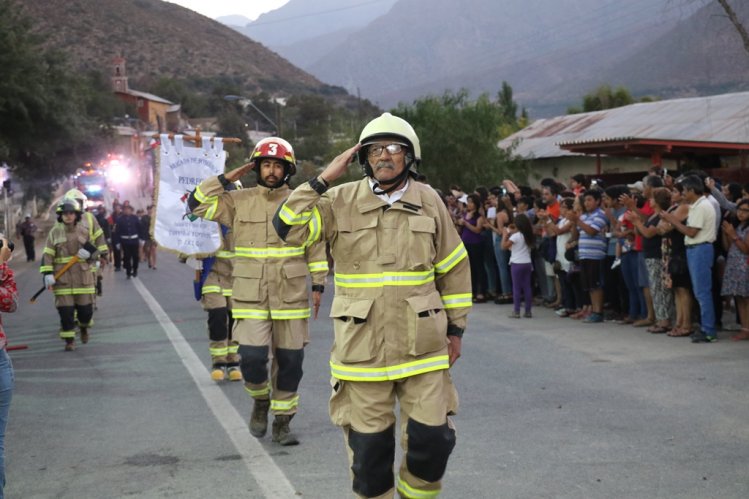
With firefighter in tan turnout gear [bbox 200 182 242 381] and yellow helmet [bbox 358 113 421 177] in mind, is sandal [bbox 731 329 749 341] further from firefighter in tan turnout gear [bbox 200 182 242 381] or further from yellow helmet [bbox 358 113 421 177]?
yellow helmet [bbox 358 113 421 177]

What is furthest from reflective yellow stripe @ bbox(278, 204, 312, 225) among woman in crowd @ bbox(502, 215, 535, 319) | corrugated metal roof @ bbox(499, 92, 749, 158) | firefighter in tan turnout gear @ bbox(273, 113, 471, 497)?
corrugated metal roof @ bbox(499, 92, 749, 158)

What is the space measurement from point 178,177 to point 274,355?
3.81 meters

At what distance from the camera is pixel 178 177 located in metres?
11.7

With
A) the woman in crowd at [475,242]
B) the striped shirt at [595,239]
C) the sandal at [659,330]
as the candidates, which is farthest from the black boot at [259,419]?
the woman in crowd at [475,242]

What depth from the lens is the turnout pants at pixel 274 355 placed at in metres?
8.38

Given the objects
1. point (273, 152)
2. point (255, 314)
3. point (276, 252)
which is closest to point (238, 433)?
point (255, 314)

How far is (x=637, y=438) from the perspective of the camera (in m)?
7.75

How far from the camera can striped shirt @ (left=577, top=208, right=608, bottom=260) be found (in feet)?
49.5

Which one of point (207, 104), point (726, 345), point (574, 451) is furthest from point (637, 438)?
point (207, 104)

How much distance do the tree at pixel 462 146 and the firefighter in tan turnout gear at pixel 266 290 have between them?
810 inches

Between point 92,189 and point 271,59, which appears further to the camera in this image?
point 271,59

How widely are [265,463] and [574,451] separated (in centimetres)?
217

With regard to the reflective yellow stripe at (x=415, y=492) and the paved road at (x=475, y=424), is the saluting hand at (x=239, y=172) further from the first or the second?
the reflective yellow stripe at (x=415, y=492)

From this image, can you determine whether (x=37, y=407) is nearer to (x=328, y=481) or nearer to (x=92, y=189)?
(x=328, y=481)
